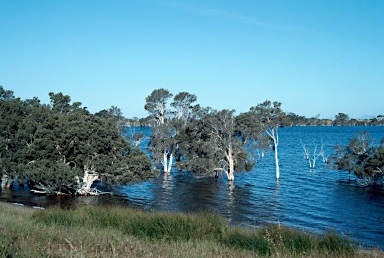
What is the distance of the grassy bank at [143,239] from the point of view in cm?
709

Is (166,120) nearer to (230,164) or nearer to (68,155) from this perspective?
(230,164)

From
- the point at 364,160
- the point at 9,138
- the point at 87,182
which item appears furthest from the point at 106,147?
the point at 364,160

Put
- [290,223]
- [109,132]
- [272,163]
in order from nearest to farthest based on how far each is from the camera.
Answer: [290,223], [109,132], [272,163]

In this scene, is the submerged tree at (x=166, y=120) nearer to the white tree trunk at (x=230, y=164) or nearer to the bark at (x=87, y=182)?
the white tree trunk at (x=230, y=164)

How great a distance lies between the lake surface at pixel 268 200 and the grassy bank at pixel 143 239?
1112 centimetres

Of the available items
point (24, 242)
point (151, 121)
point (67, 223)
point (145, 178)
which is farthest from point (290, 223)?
point (151, 121)

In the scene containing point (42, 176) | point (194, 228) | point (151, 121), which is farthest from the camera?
point (151, 121)

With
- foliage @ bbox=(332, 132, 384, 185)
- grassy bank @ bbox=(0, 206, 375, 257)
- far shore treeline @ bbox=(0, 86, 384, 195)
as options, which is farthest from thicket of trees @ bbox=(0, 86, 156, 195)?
foliage @ bbox=(332, 132, 384, 185)

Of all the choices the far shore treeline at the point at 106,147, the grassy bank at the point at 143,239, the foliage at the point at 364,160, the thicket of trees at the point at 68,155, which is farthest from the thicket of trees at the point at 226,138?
the grassy bank at the point at 143,239

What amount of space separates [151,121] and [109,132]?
27679 millimetres

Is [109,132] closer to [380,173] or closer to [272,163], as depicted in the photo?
[380,173]

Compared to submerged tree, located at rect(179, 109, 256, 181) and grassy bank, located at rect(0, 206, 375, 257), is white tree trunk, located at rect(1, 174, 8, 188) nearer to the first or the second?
submerged tree, located at rect(179, 109, 256, 181)

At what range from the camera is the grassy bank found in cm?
709

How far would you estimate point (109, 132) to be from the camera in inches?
1312
